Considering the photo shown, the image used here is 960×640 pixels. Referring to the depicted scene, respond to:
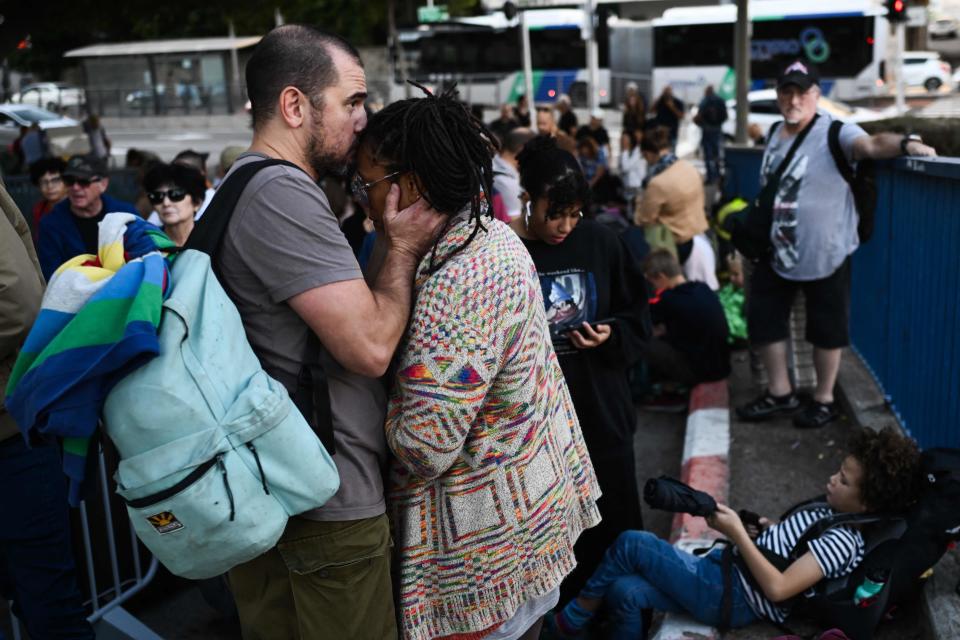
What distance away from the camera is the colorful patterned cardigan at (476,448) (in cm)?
205

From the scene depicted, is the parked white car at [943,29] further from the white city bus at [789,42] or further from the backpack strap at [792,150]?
the backpack strap at [792,150]

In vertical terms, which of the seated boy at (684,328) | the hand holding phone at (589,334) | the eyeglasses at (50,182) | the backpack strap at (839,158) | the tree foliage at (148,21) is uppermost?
the tree foliage at (148,21)

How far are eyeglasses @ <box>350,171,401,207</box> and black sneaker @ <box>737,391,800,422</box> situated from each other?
3869 mm

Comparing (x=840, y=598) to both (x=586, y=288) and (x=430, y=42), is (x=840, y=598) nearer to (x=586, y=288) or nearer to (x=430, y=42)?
(x=586, y=288)

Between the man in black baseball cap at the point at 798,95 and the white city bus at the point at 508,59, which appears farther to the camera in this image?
the white city bus at the point at 508,59

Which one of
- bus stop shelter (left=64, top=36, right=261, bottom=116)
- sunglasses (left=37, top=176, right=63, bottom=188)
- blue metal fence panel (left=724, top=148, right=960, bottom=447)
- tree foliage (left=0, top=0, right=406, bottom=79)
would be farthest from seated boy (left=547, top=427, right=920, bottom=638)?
bus stop shelter (left=64, top=36, right=261, bottom=116)

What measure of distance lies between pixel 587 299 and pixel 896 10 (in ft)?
41.6

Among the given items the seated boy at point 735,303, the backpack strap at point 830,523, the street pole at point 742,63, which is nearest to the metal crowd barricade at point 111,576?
the backpack strap at point 830,523

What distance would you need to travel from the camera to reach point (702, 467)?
495cm

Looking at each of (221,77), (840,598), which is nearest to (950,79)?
(221,77)

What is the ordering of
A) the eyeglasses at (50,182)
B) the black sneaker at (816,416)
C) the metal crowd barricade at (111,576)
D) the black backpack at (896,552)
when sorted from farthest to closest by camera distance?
1. the eyeglasses at (50,182)
2. the black sneaker at (816,416)
3. the metal crowd barricade at (111,576)
4. the black backpack at (896,552)

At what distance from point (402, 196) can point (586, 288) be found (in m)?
1.54

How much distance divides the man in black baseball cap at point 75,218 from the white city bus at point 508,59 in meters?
26.8

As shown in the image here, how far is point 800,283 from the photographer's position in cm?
534
